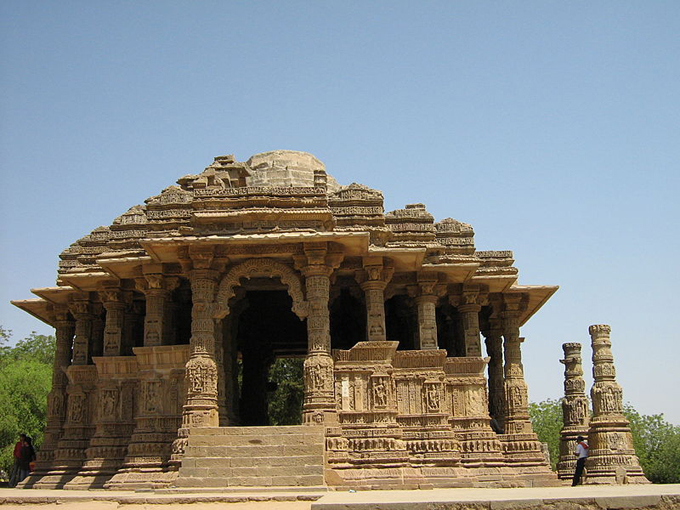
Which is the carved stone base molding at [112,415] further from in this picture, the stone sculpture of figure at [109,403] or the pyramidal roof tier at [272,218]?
the pyramidal roof tier at [272,218]

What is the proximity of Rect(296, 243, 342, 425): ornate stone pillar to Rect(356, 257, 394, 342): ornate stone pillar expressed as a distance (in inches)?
47.9

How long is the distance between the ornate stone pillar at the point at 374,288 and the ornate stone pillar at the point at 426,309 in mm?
1041

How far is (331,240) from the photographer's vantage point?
567 inches

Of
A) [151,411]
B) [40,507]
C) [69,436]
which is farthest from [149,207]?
[40,507]

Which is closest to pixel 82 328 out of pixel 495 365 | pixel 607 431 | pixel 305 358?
pixel 305 358

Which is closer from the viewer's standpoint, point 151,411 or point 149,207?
point 151,411

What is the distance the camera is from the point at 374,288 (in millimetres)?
15969

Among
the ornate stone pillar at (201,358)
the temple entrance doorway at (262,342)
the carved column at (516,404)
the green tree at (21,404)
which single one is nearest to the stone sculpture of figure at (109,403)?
the ornate stone pillar at (201,358)

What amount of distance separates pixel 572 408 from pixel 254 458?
422 inches

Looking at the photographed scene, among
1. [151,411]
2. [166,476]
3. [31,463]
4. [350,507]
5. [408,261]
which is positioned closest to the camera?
[350,507]

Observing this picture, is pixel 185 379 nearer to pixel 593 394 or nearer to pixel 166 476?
pixel 166 476

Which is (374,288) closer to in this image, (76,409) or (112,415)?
(112,415)

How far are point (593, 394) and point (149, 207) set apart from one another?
9.96 m

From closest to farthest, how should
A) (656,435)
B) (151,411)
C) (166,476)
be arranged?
(166,476)
(151,411)
(656,435)
